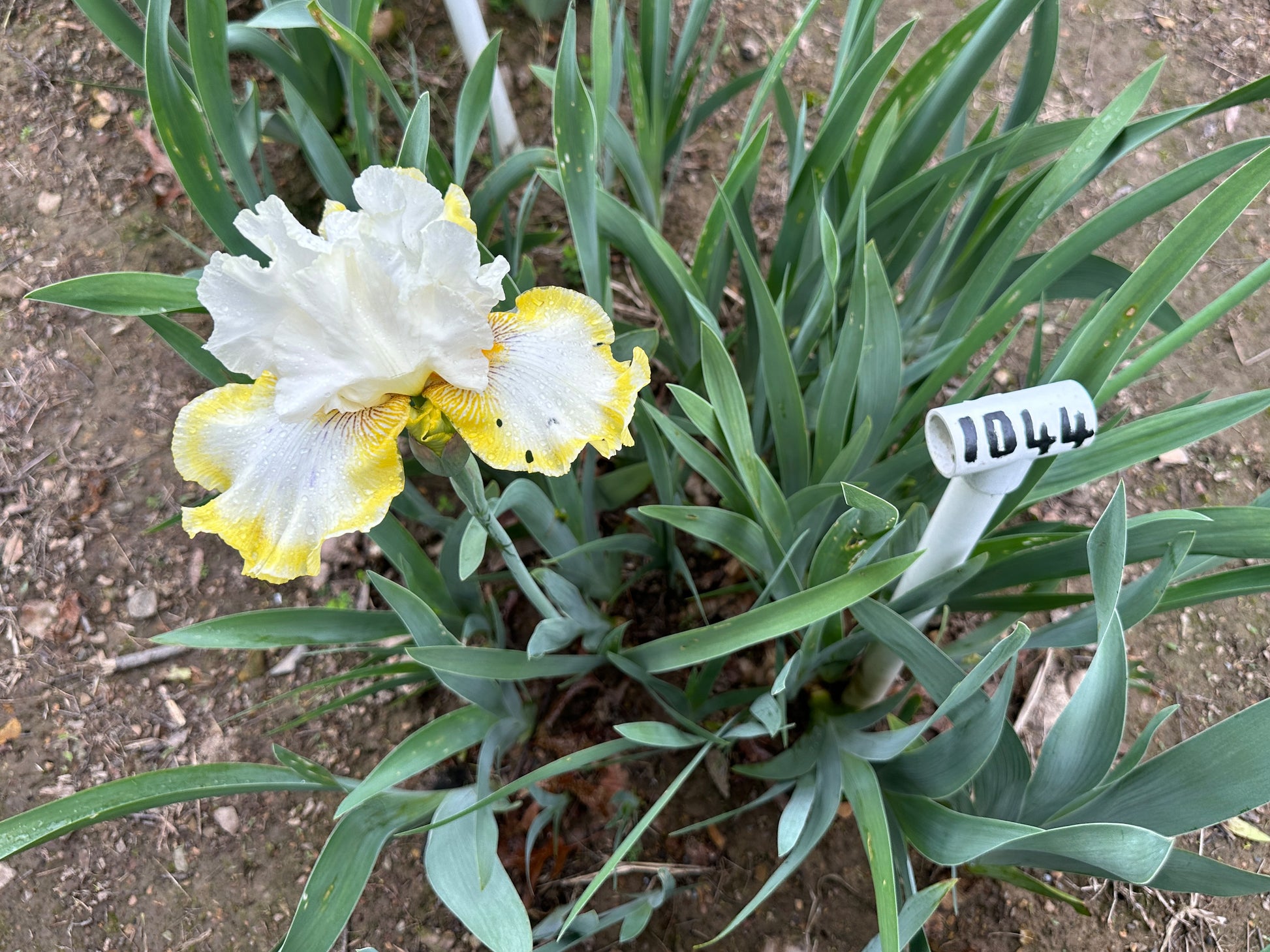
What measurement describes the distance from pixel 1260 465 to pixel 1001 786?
1260 mm

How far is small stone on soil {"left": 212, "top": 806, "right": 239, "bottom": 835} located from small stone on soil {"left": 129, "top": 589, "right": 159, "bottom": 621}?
445 millimetres

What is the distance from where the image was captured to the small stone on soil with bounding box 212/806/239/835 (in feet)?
4.99

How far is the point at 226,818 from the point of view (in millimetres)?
1530

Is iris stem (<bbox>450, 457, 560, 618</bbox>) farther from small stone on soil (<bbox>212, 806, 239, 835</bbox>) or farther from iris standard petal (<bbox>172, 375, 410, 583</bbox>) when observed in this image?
small stone on soil (<bbox>212, 806, 239, 835</bbox>)

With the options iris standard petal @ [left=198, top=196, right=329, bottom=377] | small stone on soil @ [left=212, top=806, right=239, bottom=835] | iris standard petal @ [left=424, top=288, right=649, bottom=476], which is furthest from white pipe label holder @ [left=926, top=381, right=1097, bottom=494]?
small stone on soil @ [left=212, top=806, right=239, bottom=835]

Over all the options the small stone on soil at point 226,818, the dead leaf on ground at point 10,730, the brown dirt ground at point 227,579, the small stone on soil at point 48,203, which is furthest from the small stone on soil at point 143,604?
the small stone on soil at point 48,203

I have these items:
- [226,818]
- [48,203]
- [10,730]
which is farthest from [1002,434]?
[48,203]

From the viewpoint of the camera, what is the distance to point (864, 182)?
1.24m

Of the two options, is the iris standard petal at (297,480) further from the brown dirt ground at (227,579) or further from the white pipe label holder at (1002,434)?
the brown dirt ground at (227,579)

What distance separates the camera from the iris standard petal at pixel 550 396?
2.56ft

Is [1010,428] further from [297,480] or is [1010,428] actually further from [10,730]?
[10,730]

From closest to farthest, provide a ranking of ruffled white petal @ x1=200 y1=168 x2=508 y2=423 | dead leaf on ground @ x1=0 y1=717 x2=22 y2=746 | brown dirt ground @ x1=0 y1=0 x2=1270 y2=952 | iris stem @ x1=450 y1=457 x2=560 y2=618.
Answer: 1. ruffled white petal @ x1=200 y1=168 x2=508 y2=423
2. iris stem @ x1=450 y1=457 x2=560 y2=618
3. brown dirt ground @ x1=0 y1=0 x2=1270 y2=952
4. dead leaf on ground @ x1=0 y1=717 x2=22 y2=746

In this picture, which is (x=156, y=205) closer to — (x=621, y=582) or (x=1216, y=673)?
(x=621, y=582)

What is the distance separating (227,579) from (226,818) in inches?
19.1
